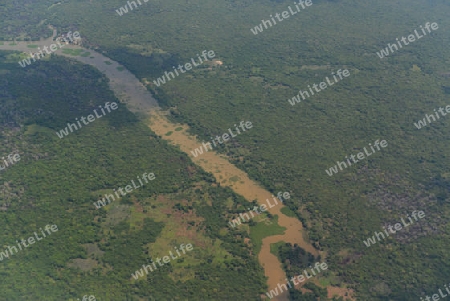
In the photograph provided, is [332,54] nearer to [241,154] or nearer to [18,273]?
[241,154]

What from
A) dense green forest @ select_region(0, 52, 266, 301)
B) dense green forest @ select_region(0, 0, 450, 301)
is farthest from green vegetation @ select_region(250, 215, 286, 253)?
dense green forest @ select_region(0, 0, 450, 301)

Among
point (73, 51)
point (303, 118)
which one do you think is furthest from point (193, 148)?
point (73, 51)

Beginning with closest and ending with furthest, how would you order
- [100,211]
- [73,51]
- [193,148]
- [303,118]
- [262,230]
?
[100,211] → [262,230] → [193,148] → [303,118] → [73,51]

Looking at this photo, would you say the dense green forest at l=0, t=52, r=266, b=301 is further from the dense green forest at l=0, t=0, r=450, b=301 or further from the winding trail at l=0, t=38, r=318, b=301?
the winding trail at l=0, t=38, r=318, b=301

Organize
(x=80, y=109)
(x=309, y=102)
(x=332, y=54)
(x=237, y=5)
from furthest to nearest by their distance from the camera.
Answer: (x=237, y=5) → (x=332, y=54) → (x=309, y=102) → (x=80, y=109)

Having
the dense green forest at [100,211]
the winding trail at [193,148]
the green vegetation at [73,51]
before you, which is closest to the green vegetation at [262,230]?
the winding trail at [193,148]

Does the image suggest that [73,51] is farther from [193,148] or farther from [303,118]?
[303,118]

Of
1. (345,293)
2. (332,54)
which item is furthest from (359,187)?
(332,54)
